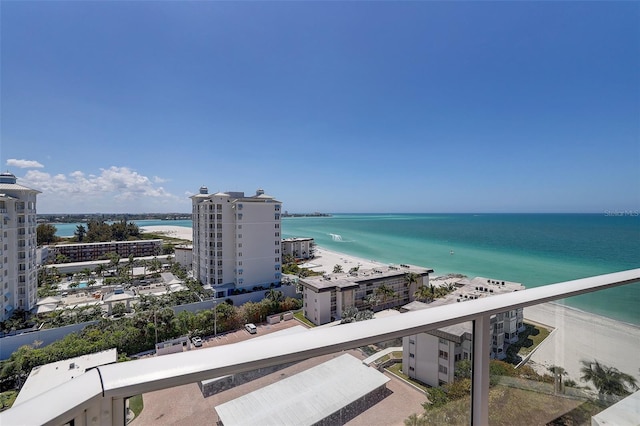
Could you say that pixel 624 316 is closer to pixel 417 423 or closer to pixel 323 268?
pixel 417 423

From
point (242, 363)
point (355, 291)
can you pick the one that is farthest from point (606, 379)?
point (355, 291)

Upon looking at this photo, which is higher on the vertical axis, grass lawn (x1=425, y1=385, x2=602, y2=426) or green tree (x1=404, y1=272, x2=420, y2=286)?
grass lawn (x1=425, y1=385, x2=602, y2=426)

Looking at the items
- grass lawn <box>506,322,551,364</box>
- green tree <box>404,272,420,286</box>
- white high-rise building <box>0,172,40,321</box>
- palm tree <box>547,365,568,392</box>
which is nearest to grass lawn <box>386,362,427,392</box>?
grass lawn <box>506,322,551,364</box>

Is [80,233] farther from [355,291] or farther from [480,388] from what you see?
[480,388]

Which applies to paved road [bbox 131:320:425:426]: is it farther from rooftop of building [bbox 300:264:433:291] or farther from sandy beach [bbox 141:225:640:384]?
rooftop of building [bbox 300:264:433:291]

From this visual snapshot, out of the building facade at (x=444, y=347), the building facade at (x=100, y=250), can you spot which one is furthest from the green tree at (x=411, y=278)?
the building facade at (x=100, y=250)

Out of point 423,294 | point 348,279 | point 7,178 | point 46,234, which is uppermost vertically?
point 7,178
